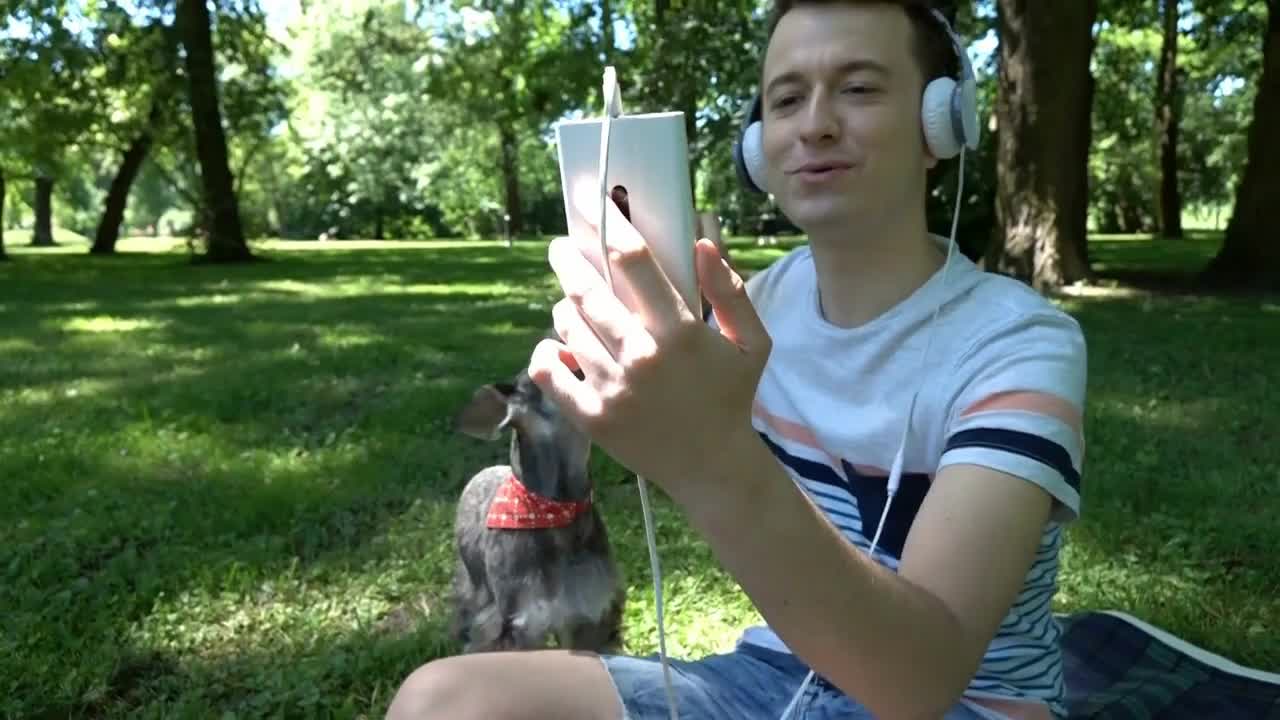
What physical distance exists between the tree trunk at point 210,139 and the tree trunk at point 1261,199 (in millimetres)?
15149

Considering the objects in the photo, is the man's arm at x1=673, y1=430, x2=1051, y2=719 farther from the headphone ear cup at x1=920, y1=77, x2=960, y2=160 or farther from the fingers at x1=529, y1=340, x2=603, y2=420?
the headphone ear cup at x1=920, y1=77, x2=960, y2=160

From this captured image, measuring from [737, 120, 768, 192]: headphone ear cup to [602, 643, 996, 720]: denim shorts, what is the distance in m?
0.83

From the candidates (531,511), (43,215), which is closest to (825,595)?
(531,511)

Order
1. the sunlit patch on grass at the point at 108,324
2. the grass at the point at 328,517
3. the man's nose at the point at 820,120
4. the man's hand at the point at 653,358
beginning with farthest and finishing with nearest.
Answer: the sunlit patch on grass at the point at 108,324 → the grass at the point at 328,517 → the man's nose at the point at 820,120 → the man's hand at the point at 653,358

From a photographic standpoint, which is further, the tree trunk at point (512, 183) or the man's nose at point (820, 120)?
the tree trunk at point (512, 183)

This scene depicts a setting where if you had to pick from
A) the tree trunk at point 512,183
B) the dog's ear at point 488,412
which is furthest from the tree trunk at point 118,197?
the dog's ear at point 488,412

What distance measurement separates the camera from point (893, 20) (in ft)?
5.28

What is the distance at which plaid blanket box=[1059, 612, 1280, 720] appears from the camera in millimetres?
2488

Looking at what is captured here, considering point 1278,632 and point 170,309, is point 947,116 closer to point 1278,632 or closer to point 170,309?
point 1278,632

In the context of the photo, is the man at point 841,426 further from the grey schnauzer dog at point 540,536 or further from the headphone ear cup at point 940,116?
the grey schnauzer dog at point 540,536

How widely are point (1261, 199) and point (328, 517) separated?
1018cm

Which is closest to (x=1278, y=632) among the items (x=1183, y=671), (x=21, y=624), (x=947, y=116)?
(x=1183, y=671)

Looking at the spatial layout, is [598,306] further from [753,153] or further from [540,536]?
[540,536]

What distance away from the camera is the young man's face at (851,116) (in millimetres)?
1582
